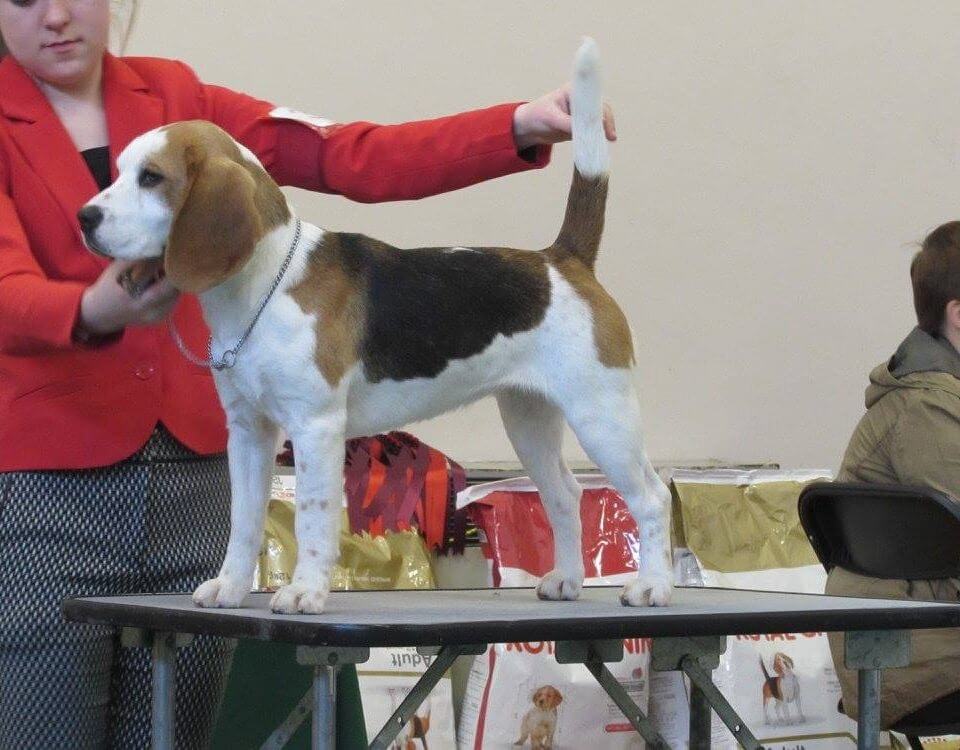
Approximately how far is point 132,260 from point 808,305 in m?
2.59

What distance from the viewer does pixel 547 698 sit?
2705mm

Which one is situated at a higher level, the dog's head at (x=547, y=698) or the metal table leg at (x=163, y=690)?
the metal table leg at (x=163, y=690)

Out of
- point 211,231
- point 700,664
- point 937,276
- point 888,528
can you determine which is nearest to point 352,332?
point 211,231

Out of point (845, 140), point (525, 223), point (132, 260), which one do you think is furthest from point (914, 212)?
point (132, 260)

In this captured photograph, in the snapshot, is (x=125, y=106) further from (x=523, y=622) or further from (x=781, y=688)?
(x=781, y=688)

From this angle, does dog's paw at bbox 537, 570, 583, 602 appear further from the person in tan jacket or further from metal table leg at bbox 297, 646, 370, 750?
the person in tan jacket

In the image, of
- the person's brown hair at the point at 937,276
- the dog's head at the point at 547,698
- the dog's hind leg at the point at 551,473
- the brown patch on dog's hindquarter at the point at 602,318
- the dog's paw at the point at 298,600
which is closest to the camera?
the dog's paw at the point at 298,600

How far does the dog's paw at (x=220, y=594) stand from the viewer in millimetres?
1404

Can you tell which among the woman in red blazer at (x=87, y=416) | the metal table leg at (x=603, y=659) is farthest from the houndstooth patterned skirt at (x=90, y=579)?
the metal table leg at (x=603, y=659)

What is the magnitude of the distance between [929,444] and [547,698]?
3.05ft

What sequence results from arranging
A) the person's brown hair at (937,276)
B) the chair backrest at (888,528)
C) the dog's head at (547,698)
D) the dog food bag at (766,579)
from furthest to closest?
the dog food bag at (766,579) < the dog's head at (547,698) < the person's brown hair at (937,276) < the chair backrest at (888,528)

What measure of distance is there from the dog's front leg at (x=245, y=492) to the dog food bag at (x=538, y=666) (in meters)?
1.23

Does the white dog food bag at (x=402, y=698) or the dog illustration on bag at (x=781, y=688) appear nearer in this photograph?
the white dog food bag at (x=402, y=698)

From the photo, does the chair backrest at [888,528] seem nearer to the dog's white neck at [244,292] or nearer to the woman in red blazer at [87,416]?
the woman in red blazer at [87,416]
